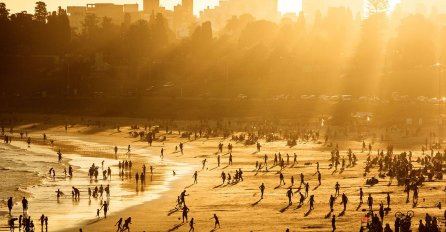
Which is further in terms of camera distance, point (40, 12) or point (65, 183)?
point (40, 12)

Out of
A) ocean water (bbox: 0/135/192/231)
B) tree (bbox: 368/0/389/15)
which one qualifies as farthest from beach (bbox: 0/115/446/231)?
tree (bbox: 368/0/389/15)

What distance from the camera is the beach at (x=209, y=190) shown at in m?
35.6

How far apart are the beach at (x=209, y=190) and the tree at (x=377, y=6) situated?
238 ft

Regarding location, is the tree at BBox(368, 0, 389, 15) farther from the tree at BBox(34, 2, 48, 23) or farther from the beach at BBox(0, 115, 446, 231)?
the beach at BBox(0, 115, 446, 231)

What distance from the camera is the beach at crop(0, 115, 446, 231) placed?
3559cm

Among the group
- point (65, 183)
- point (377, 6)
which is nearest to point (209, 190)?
point (65, 183)

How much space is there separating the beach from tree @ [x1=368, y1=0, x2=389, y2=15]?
7252 cm

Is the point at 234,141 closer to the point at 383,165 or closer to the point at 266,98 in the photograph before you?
the point at 383,165

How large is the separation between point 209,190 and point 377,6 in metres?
103

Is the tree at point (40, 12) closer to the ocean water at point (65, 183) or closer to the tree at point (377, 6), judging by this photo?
the tree at point (377, 6)

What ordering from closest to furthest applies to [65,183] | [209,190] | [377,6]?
1. [209,190]
2. [65,183]
3. [377,6]

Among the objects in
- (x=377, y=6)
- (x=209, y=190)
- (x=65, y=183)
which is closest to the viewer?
(x=209, y=190)

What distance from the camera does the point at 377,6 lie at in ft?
464

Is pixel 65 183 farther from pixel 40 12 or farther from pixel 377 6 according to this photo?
pixel 377 6
